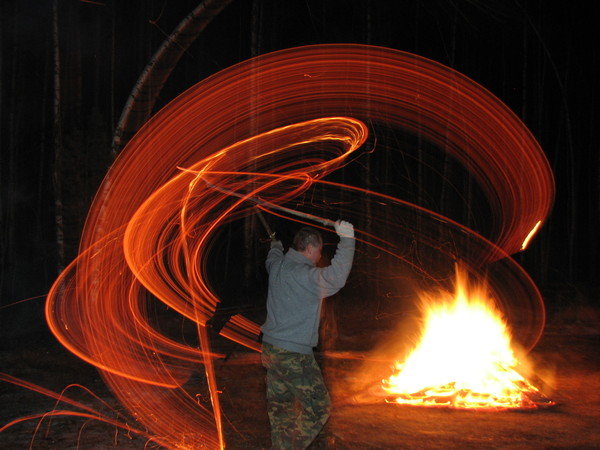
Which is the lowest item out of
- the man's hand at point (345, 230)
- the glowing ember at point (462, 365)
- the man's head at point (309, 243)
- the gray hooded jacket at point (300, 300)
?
the glowing ember at point (462, 365)

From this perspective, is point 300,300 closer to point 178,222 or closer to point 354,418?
point 354,418

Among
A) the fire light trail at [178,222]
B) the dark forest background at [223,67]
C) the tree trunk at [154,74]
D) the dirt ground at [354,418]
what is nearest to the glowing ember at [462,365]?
the dirt ground at [354,418]

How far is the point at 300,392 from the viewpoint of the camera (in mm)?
4711

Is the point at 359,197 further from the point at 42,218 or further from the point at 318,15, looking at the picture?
the point at 42,218

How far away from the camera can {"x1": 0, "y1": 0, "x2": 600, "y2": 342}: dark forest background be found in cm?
1526

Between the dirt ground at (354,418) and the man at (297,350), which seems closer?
the man at (297,350)

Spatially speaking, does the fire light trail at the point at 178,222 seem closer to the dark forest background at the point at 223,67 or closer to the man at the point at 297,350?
the man at the point at 297,350

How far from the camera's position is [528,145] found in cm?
1695

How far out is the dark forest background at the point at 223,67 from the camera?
50.1 feet

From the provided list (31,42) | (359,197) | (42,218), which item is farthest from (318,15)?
(42,218)

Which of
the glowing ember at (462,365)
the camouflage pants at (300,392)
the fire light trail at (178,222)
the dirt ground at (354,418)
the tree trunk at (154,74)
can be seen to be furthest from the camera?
the tree trunk at (154,74)

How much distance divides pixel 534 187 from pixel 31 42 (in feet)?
75.3

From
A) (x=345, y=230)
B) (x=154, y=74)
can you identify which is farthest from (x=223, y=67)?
(x=345, y=230)

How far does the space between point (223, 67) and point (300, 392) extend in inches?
731
